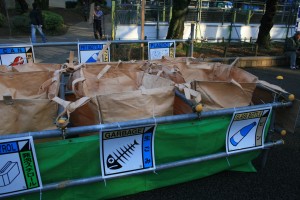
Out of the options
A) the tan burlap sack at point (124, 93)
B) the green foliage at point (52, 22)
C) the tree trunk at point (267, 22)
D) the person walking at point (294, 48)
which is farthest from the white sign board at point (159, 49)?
the green foliage at point (52, 22)

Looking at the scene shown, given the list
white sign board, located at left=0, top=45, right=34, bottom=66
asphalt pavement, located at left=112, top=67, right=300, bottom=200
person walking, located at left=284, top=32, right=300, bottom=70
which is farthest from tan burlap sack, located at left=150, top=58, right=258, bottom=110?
person walking, located at left=284, top=32, right=300, bottom=70

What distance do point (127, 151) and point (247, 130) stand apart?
53.1 inches

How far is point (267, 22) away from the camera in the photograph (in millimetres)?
11633

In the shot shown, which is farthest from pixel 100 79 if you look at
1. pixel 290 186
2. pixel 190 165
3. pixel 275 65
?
pixel 275 65

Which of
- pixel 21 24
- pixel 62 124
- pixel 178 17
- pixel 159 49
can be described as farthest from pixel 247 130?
pixel 21 24

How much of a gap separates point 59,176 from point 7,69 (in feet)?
5.84

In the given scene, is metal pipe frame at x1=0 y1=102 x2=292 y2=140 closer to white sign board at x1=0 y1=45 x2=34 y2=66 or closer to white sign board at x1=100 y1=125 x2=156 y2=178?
white sign board at x1=100 y1=125 x2=156 y2=178

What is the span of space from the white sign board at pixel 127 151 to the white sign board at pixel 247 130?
2.95ft

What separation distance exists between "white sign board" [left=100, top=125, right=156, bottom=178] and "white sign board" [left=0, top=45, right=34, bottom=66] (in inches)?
117

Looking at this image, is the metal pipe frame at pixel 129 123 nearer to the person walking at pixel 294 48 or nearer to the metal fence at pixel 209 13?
the person walking at pixel 294 48

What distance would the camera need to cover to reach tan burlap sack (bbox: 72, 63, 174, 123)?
244cm

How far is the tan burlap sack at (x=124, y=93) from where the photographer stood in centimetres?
244

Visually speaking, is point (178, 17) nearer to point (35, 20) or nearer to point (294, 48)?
point (294, 48)

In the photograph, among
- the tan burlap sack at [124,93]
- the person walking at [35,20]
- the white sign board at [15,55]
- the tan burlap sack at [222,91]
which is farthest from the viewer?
the person walking at [35,20]
